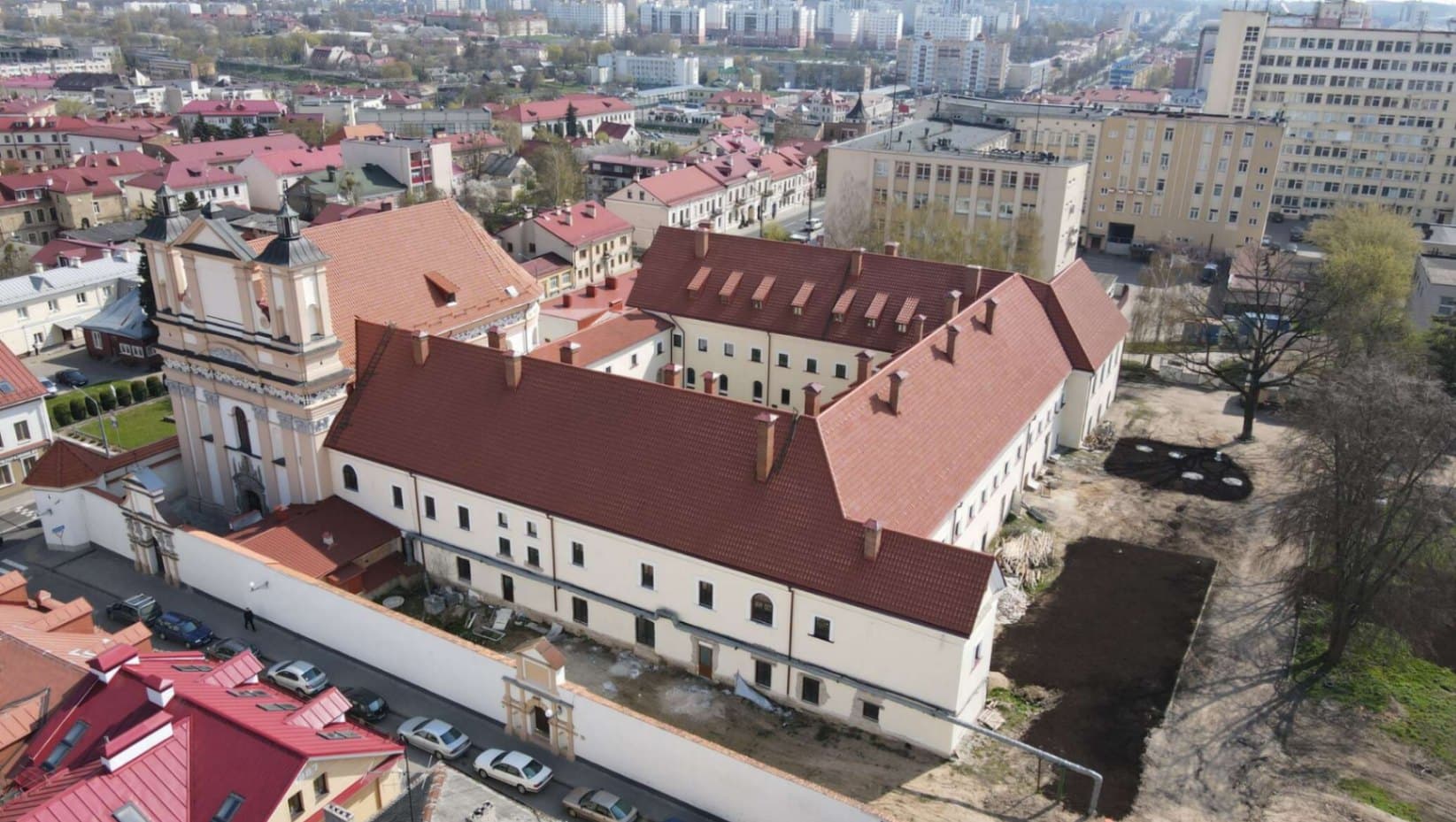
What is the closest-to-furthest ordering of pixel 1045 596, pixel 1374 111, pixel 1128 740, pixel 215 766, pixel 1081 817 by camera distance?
pixel 215 766
pixel 1081 817
pixel 1128 740
pixel 1045 596
pixel 1374 111

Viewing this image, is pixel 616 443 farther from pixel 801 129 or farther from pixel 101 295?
pixel 801 129

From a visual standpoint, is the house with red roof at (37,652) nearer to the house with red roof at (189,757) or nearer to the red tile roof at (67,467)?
the house with red roof at (189,757)

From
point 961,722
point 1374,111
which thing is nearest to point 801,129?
point 1374,111

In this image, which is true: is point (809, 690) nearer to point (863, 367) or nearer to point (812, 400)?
point (812, 400)

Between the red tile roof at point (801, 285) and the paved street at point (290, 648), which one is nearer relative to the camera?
the paved street at point (290, 648)

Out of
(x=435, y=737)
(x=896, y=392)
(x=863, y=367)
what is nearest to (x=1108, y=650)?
(x=896, y=392)

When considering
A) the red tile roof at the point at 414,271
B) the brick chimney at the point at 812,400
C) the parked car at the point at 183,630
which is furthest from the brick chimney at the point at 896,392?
the parked car at the point at 183,630

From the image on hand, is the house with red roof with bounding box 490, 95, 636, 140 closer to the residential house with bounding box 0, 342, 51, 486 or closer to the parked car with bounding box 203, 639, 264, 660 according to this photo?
the residential house with bounding box 0, 342, 51, 486
